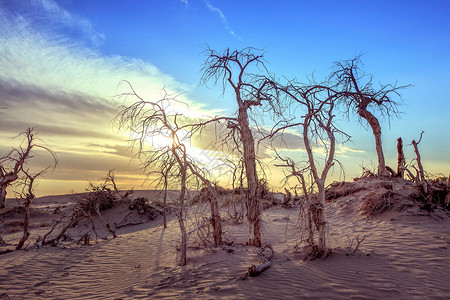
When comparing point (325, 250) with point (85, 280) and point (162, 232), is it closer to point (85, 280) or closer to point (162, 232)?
point (85, 280)

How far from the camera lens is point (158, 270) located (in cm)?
829


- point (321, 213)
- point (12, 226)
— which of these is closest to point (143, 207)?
point (12, 226)

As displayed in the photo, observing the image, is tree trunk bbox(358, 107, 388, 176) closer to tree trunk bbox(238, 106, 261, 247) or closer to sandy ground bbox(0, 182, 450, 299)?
sandy ground bbox(0, 182, 450, 299)

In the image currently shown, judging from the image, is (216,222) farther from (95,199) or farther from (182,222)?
(95,199)

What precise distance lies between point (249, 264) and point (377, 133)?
1438 cm

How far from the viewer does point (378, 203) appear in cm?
1297

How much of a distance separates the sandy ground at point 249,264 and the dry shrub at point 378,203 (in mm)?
461

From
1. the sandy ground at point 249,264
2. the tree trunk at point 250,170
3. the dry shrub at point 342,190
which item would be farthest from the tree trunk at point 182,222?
the dry shrub at point 342,190

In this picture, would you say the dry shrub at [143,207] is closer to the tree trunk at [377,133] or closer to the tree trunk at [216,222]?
the tree trunk at [216,222]

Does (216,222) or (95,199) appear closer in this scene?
(216,222)

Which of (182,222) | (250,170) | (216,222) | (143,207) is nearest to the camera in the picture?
(182,222)

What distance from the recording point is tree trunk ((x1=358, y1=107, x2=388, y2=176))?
60.1 feet

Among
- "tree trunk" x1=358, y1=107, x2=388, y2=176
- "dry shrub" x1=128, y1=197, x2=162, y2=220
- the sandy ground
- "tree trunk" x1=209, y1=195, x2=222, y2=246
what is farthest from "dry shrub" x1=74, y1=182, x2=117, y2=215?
"tree trunk" x1=358, y1=107, x2=388, y2=176

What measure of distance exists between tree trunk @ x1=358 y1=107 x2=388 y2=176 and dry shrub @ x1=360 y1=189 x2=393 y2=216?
5.48m
